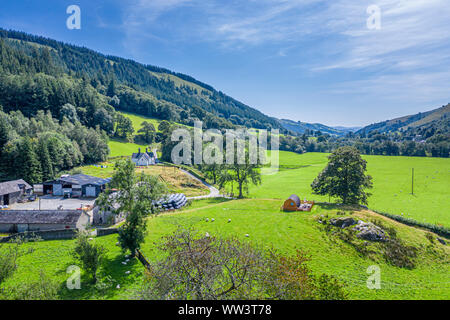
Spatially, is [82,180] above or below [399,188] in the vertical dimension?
above

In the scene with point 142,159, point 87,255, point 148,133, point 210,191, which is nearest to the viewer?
point 87,255

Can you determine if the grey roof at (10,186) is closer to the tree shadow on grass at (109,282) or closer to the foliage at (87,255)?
the tree shadow on grass at (109,282)

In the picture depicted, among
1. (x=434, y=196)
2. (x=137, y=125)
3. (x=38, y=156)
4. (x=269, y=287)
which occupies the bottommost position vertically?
(x=434, y=196)

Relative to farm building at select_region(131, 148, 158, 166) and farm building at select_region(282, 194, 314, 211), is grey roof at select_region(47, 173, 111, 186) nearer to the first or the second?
farm building at select_region(131, 148, 158, 166)

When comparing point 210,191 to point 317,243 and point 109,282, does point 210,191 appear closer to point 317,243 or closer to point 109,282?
point 317,243

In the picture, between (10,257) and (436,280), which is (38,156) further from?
(436,280)

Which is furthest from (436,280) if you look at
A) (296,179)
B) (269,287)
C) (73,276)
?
(296,179)

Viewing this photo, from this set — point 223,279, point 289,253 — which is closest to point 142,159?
point 289,253
